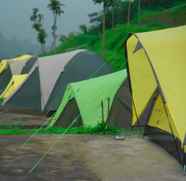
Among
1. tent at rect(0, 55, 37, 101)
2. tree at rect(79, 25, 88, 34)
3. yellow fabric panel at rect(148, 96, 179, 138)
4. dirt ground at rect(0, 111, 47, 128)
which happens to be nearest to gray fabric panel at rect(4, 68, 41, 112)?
dirt ground at rect(0, 111, 47, 128)

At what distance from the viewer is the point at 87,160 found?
9.64 meters

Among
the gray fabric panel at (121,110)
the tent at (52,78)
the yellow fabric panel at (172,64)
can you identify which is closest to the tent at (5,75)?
the tent at (52,78)

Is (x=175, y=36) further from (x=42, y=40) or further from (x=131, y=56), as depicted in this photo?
(x=42, y=40)

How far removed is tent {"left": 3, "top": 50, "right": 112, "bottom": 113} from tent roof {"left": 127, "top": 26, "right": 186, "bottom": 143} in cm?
1376

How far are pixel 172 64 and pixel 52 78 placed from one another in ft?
50.6

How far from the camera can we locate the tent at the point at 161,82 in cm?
910

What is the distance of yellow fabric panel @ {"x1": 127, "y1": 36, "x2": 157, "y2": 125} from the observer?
1116 cm

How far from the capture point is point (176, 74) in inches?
374

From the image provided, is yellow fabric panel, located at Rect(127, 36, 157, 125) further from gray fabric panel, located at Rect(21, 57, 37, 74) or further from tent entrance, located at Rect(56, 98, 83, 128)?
gray fabric panel, located at Rect(21, 57, 37, 74)

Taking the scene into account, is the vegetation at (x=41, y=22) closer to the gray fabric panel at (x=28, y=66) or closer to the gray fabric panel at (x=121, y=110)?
the gray fabric panel at (x=28, y=66)

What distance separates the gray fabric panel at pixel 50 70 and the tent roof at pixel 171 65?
1396 cm

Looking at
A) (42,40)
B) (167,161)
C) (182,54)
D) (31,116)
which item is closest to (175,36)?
(182,54)

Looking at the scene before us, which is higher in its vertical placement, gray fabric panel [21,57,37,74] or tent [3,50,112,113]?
tent [3,50,112,113]

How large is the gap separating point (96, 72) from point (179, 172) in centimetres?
1691
